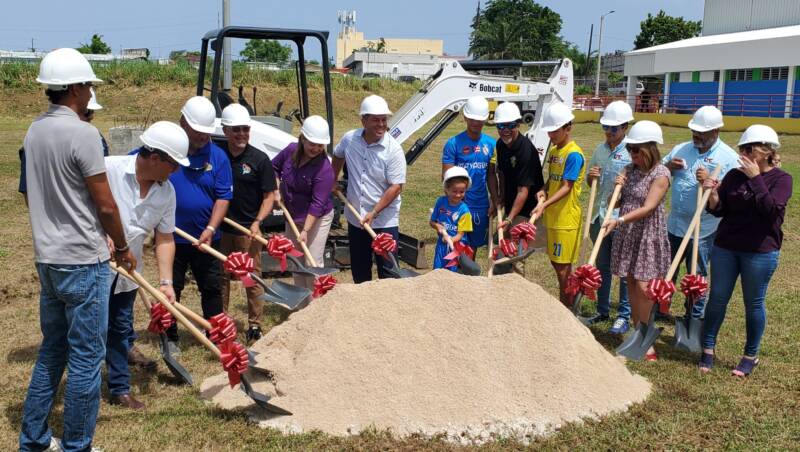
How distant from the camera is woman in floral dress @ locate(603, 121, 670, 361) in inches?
197

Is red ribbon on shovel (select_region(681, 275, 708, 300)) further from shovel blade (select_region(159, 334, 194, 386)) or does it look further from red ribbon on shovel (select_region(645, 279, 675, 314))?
shovel blade (select_region(159, 334, 194, 386))

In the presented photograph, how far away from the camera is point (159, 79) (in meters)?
32.3

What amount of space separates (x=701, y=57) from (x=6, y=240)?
116 ft

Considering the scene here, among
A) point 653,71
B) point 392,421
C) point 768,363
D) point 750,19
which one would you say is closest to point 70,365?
point 392,421

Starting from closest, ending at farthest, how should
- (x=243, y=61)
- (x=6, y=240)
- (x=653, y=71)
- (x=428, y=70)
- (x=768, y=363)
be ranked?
(x=768, y=363) → (x=6, y=240) → (x=243, y=61) → (x=653, y=71) → (x=428, y=70)

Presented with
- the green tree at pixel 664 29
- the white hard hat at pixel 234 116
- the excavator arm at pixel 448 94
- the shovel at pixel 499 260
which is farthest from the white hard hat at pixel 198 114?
the green tree at pixel 664 29

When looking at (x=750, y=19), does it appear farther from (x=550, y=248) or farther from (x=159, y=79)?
(x=550, y=248)

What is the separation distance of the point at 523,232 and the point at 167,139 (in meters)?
2.88

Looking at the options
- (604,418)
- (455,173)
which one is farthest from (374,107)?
(604,418)

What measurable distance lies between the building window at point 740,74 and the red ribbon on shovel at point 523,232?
33.3 meters

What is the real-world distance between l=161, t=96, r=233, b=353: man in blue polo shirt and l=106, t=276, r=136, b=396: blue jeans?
0.80 meters

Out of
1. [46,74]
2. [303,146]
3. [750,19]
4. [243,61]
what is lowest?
[303,146]

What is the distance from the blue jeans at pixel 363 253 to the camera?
18.9 ft

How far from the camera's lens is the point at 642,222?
5.16 meters
